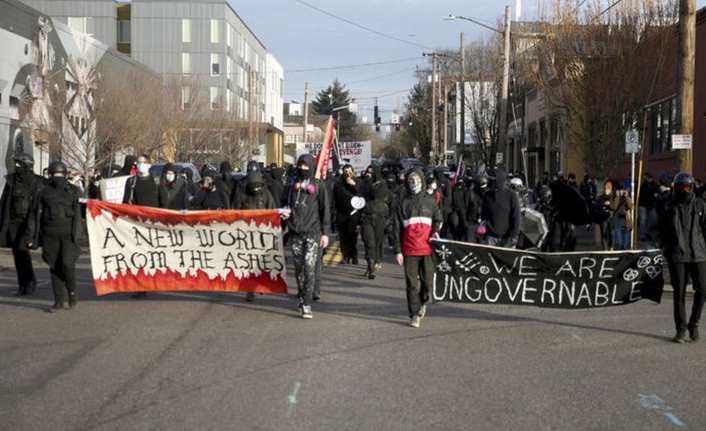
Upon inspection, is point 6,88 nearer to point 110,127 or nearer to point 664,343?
point 110,127

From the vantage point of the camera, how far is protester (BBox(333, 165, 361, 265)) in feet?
55.0

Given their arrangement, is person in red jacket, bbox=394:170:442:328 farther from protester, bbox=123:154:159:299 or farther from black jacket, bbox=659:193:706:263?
protester, bbox=123:154:159:299

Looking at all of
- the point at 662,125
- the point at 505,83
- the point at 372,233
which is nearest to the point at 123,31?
the point at 505,83

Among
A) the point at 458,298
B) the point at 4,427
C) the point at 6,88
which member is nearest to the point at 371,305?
the point at 458,298

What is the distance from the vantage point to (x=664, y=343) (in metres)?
9.61

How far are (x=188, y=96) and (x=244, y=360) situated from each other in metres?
39.1

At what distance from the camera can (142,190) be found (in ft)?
42.5

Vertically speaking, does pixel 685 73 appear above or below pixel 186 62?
below

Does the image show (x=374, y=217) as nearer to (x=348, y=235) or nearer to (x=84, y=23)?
(x=348, y=235)

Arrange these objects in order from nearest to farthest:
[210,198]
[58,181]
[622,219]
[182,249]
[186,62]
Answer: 1. [58,181]
2. [182,249]
3. [210,198]
4. [622,219]
5. [186,62]

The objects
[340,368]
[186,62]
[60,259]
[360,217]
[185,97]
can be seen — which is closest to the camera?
[340,368]

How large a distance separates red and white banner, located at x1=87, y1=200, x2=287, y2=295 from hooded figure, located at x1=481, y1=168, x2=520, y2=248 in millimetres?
2989

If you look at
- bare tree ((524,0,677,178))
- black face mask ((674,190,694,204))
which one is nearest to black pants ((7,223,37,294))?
black face mask ((674,190,694,204))

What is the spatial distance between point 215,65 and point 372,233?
58.5m
